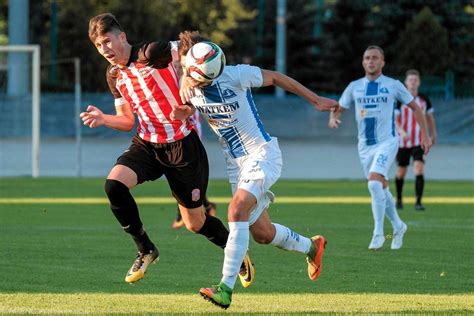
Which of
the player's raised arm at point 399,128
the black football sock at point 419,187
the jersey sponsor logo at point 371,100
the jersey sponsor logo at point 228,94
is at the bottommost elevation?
the black football sock at point 419,187

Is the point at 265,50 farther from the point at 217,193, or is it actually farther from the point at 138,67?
the point at 138,67

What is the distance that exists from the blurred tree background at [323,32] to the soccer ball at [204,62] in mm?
41603

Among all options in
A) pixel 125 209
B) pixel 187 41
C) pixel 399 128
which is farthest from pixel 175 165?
pixel 399 128

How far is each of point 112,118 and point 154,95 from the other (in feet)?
1.23

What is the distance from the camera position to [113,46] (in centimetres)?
968

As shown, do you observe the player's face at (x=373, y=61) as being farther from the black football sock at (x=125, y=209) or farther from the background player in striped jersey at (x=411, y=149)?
the background player in striped jersey at (x=411, y=149)

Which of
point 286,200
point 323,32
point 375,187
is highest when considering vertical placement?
point 375,187

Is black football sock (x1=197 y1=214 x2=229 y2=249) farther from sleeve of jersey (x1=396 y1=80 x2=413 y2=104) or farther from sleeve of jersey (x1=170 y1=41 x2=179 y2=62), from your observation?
sleeve of jersey (x1=396 y1=80 x2=413 y2=104)

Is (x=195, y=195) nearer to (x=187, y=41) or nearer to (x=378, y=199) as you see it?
(x=187, y=41)

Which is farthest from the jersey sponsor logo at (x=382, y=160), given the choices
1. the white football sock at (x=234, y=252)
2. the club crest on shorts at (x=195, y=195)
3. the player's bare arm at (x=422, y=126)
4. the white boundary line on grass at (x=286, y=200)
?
the white boundary line on grass at (x=286, y=200)

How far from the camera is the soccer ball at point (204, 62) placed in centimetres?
852

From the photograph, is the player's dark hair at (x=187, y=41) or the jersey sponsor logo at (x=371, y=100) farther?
the jersey sponsor logo at (x=371, y=100)

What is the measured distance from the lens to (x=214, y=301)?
8.18 m

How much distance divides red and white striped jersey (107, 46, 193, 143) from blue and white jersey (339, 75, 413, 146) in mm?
4085
